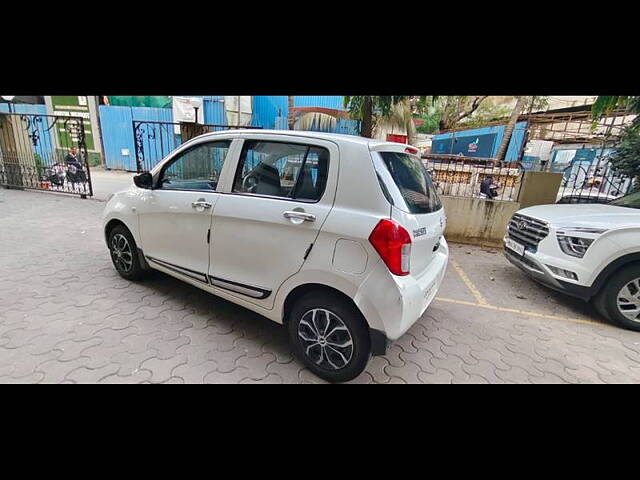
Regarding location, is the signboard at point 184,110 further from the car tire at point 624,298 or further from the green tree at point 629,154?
the car tire at point 624,298

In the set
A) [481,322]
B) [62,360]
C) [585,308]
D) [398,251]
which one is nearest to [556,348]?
[481,322]

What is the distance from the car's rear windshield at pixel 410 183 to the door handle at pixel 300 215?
541 millimetres

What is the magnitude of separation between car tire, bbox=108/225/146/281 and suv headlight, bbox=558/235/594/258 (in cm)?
465

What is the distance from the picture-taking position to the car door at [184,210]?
270 cm

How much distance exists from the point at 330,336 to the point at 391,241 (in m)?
0.83

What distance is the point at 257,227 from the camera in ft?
7.74

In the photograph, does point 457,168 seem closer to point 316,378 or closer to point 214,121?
point 316,378

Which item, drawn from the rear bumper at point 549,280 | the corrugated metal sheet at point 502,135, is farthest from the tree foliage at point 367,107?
the corrugated metal sheet at point 502,135

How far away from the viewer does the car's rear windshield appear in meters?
2.14

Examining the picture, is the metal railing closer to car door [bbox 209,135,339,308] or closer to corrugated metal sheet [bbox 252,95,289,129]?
car door [bbox 209,135,339,308]

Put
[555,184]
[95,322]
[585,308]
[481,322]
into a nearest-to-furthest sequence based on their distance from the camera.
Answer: [95,322] < [481,322] < [585,308] < [555,184]

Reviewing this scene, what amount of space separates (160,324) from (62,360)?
2.33 ft

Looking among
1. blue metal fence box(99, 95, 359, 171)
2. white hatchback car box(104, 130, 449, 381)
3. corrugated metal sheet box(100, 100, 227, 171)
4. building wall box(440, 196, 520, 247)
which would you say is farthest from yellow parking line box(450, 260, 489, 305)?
corrugated metal sheet box(100, 100, 227, 171)

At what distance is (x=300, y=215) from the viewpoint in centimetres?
216
